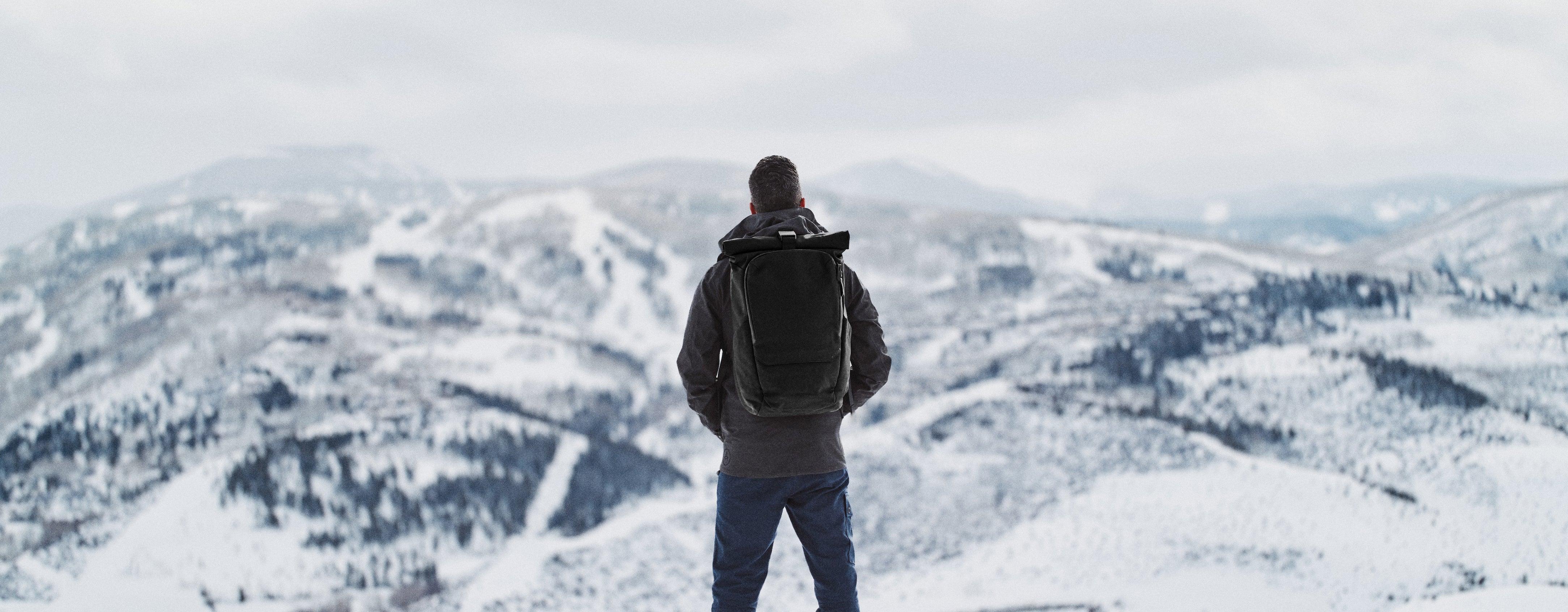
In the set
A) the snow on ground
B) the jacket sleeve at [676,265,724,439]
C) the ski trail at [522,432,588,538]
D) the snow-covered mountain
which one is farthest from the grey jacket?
the ski trail at [522,432,588,538]

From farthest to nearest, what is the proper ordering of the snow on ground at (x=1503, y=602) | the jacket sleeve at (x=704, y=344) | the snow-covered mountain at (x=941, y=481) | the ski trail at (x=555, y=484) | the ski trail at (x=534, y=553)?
the ski trail at (x=555, y=484)
the ski trail at (x=534, y=553)
the snow-covered mountain at (x=941, y=481)
the snow on ground at (x=1503, y=602)
the jacket sleeve at (x=704, y=344)

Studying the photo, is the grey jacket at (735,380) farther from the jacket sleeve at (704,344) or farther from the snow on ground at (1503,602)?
the snow on ground at (1503,602)

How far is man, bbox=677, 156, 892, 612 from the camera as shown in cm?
713

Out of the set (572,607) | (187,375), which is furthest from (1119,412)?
(187,375)

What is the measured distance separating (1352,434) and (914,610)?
72.5 metres

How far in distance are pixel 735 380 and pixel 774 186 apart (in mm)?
1619

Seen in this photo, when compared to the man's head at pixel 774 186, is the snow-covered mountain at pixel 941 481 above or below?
below

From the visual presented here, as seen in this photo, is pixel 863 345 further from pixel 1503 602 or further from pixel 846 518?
pixel 1503 602

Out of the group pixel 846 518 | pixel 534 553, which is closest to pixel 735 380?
pixel 846 518

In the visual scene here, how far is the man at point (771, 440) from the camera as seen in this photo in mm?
7129

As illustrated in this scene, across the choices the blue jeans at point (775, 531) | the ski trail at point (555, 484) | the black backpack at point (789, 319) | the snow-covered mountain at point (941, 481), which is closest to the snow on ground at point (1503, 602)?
the snow-covered mountain at point (941, 481)

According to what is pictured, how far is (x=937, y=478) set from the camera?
72.9 m

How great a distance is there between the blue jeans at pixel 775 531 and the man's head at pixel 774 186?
221 cm

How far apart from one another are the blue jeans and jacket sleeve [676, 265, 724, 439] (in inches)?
23.8
